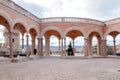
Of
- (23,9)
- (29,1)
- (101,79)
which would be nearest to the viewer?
(101,79)

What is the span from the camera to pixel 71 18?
2238cm

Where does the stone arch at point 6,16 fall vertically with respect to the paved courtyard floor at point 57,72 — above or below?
above

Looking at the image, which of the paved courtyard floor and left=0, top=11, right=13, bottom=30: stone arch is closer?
the paved courtyard floor

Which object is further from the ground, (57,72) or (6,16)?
(6,16)

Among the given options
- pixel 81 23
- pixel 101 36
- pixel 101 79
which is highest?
pixel 81 23

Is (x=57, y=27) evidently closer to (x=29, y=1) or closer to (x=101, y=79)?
(x=29, y=1)

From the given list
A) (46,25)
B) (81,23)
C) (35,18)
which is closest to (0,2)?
(35,18)

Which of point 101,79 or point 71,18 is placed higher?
point 71,18

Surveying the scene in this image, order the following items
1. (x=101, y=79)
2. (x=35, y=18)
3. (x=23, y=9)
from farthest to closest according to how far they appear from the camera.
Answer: (x=35, y=18)
(x=23, y=9)
(x=101, y=79)

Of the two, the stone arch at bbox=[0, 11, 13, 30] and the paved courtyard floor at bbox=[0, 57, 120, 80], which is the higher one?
the stone arch at bbox=[0, 11, 13, 30]

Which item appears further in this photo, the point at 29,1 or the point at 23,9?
the point at 23,9

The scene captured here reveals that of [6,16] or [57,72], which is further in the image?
[6,16]

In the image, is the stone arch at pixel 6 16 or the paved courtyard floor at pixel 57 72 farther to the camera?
the stone arch at pixel 6 16

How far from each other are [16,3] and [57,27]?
279 inches
